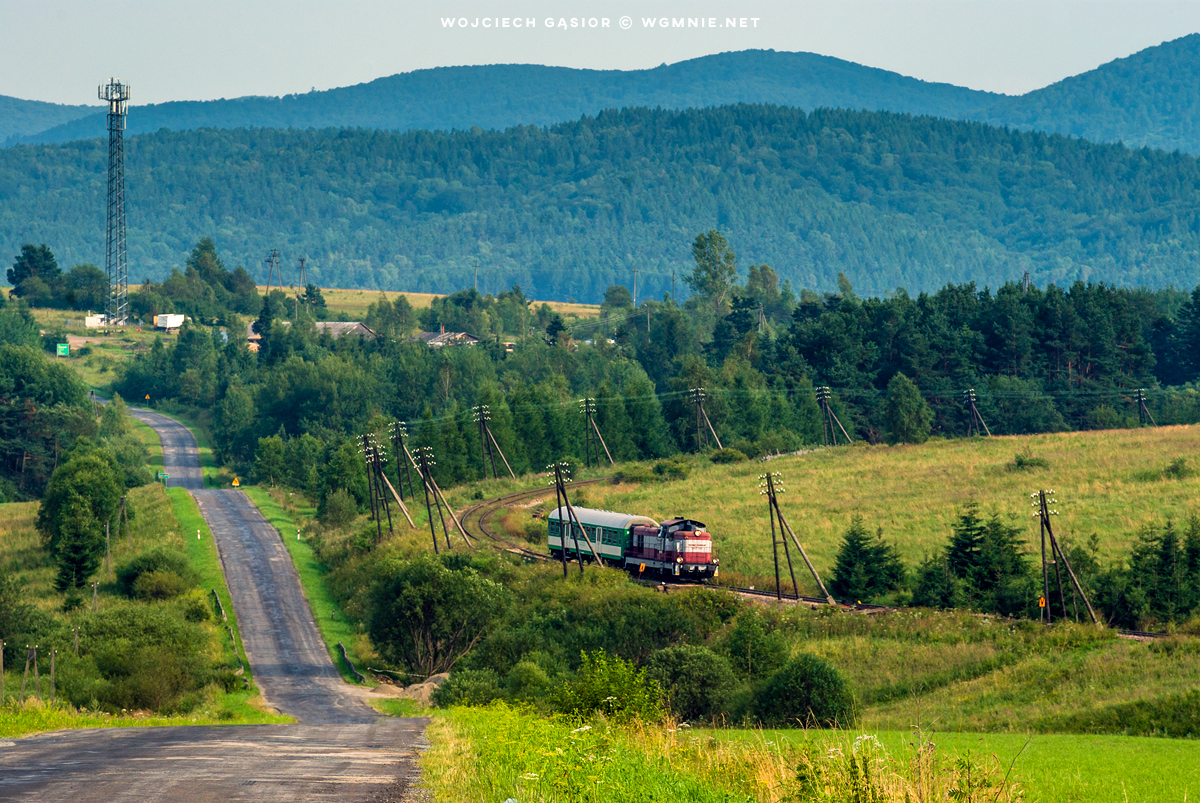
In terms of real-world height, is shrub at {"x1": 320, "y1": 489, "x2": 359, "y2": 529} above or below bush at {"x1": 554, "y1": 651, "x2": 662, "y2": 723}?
below

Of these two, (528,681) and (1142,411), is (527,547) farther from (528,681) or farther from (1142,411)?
(1142,411)

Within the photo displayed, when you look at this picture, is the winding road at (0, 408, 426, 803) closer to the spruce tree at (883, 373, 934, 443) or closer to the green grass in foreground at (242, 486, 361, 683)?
the green grass in foreground at (242, 486, 361, 683)

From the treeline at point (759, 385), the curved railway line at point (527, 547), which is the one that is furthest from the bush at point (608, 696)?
the treeline at point (759, 385)

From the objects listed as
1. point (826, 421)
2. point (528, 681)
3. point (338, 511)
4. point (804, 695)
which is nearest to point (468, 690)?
point (528, 681)

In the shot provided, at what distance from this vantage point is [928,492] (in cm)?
9875

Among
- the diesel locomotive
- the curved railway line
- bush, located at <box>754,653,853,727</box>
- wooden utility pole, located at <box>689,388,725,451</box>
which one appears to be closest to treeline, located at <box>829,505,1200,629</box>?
the curved railway line

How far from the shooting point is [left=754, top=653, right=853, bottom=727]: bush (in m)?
41.8

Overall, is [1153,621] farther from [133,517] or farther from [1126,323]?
[1126,323]

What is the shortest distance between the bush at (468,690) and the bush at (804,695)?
14.4 m

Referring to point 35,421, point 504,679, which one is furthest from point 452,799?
point 35,421

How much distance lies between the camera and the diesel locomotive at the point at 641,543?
7494 cm

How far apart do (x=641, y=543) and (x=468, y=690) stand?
25746mm

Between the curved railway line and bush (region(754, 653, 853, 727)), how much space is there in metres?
19.0

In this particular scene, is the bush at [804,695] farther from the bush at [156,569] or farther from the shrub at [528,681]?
the bush at [156,569]
